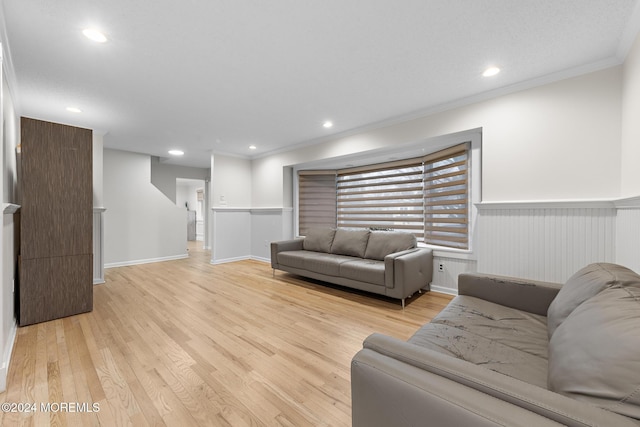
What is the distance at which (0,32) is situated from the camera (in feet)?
5.95

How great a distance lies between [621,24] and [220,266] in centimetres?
604

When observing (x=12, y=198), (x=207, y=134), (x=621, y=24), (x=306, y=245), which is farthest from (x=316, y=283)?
(x=621, y=24)

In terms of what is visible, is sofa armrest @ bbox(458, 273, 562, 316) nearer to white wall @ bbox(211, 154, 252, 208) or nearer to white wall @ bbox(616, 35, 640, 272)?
white wall @ bbox(616, 35, 640, 272)

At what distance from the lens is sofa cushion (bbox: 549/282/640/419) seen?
2.14 ft

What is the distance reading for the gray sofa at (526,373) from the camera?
654 millimetres

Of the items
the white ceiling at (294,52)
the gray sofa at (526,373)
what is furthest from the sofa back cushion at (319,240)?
the gray sofa at (526,373)

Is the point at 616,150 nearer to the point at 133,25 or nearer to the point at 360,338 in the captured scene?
the point at 360,338

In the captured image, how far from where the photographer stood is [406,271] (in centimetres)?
301

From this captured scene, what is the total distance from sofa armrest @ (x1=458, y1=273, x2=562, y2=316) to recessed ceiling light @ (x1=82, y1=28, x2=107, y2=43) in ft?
11.0

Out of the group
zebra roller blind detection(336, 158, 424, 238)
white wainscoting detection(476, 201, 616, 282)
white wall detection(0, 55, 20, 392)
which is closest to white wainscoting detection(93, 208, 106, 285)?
white wall detection(0, 55, 20, 392)

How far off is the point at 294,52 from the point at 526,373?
2.56 metres

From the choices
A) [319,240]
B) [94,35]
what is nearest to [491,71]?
[319,240]

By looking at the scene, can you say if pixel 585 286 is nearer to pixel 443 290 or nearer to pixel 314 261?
pixel 443 290

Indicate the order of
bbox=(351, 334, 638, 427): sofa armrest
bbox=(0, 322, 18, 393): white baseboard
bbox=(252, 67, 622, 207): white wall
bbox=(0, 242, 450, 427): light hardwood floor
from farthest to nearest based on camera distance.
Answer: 1. bbox=(252, 67, 622, 207): white wall
2. bbox=(0, 322, 18, 393): white baseboard
3. bbox=(0, 242, 450, 427): light hardwood floor
4. bbox=(351, 334, 638, 427): sofa armrest
